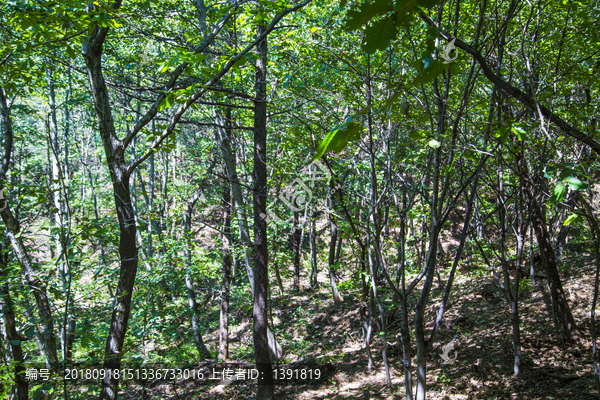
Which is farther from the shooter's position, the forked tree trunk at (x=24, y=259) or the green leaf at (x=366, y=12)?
the forked tree trunk at (x=24, y=259)

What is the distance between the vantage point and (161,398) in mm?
7430

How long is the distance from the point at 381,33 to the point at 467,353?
6708mm

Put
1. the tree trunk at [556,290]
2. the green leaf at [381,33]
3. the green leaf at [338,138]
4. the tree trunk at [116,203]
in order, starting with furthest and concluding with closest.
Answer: the tree trunk at [556,290]
the tree trunk at [116,203]
the green leaf at [381,33]
the green leaf at [338,138]

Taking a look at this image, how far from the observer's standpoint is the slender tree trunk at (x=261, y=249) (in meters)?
5.14

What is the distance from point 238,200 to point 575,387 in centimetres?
620

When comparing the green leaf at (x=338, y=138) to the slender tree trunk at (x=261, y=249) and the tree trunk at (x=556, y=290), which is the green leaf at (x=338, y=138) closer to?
the slender tree trunk at (x=261, y=249)

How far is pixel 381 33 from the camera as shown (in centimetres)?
75

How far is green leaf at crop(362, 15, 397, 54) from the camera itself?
73cm

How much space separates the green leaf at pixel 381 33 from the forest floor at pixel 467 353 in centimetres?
485

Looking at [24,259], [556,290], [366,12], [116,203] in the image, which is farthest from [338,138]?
[556,290]

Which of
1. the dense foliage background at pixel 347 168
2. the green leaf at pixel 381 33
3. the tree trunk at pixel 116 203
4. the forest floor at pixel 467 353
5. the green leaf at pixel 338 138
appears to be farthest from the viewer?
the forest floor at pixel 467 353

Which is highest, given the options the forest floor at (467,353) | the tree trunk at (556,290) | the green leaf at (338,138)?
the green leaf at (338,138)

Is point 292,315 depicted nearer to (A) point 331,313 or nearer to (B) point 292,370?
(A) point 331,313

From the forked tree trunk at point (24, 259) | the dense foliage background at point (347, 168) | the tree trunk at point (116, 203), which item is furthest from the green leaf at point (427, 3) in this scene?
the forked tree trunk at point (24, 259)
